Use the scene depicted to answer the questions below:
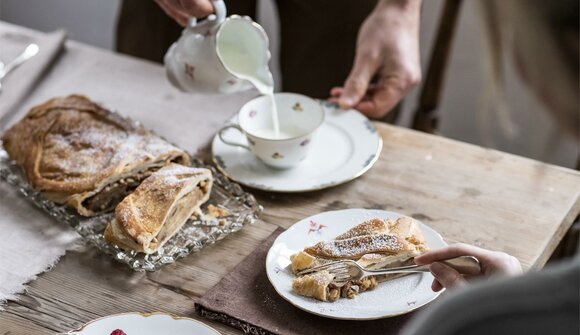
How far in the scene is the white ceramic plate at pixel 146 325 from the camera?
1111 mm

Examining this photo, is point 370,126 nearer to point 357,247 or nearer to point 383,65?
point 383,65

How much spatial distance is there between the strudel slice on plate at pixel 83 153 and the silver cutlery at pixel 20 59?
1.02 ft

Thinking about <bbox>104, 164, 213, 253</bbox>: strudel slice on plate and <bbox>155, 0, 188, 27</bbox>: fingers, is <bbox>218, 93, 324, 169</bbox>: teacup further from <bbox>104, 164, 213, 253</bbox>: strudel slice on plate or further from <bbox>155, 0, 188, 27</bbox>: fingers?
<bbox>155, 0, 188, 27</bbox>: fingers

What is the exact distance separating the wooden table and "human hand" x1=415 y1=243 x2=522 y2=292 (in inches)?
6.5

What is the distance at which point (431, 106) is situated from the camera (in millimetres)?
2369

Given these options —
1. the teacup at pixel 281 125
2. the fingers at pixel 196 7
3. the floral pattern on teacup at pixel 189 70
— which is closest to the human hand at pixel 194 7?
the fingers at pixel 196 7

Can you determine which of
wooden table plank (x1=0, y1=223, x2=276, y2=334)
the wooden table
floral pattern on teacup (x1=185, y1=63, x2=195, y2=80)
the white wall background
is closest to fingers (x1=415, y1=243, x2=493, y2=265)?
the wooden table

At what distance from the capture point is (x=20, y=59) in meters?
1.92

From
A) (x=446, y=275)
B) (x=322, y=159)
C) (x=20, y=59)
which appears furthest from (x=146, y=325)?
(x=20, y=59)

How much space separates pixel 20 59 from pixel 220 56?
628mm

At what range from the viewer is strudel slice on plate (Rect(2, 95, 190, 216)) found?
1.43m

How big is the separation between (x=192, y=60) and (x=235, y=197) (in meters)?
0.30

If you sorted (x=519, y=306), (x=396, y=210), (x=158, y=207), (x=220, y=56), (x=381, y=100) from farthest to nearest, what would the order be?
(x=381, y=100)
(x=220, y=56)
(x=396, y=210)
(x=158, y=207)
(x=519, y=306)

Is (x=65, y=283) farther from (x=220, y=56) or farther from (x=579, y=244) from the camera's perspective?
(x=579, y=244)
